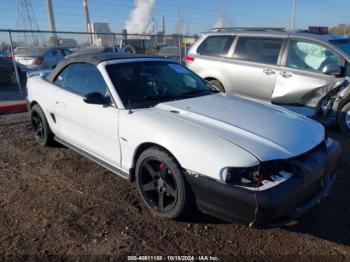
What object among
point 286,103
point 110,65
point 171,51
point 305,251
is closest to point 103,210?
point 110,65

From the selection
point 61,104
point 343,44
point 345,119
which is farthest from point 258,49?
point 61,104

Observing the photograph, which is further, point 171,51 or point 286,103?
point 171,51

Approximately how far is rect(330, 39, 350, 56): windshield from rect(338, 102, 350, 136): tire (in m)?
0.97

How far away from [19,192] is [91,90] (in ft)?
4.81

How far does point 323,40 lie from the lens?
247 inches

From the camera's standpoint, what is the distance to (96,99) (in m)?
3.81

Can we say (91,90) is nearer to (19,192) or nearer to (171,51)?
(19,192)

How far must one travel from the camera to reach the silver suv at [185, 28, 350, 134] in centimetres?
605

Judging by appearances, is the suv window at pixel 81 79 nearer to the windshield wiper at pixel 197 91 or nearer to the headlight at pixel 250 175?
the windshield wiper at pixel 197 91

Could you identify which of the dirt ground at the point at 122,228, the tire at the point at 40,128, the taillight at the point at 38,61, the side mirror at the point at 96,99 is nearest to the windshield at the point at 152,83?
the side mirror at the point at 96,99

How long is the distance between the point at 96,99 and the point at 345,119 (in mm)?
4519

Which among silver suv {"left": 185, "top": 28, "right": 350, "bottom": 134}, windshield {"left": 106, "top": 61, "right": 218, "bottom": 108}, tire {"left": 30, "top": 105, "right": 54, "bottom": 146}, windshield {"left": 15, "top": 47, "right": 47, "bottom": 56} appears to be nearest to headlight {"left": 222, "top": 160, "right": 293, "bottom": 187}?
windshield {"left": 106, "top": 61, "right": 218, "bottom": 108}

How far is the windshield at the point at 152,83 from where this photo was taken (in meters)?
3.91

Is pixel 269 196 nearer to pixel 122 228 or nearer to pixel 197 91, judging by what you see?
pixel 122 228
